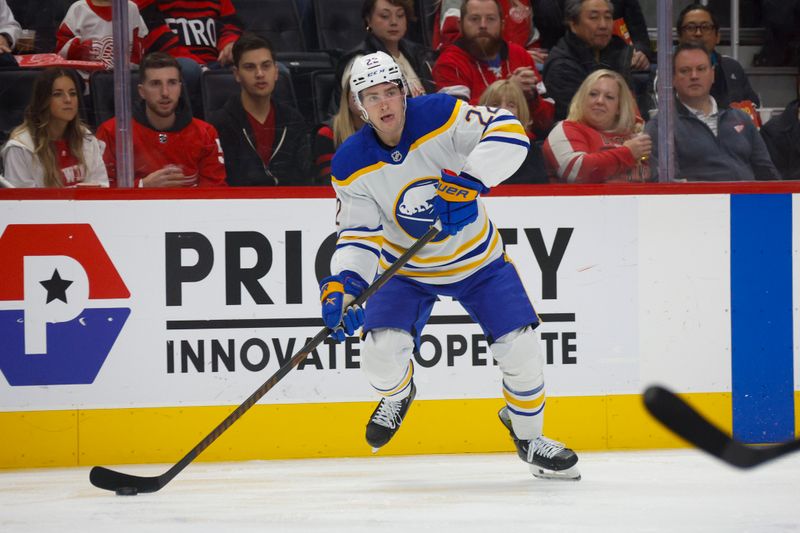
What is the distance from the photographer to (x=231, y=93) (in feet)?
11.9

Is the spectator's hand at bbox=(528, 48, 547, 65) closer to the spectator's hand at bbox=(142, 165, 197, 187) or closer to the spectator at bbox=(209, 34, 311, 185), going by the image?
the spectator at bbox=(209, 34, 311, 185)

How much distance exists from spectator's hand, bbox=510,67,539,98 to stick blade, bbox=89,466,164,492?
1793mm

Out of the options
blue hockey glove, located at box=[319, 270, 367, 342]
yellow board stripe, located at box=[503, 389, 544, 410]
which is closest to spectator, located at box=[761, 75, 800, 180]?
yellow board stripe, located at box=[503, 389, 544, 410]

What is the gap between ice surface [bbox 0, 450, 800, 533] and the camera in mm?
2650

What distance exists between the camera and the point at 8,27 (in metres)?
3.51

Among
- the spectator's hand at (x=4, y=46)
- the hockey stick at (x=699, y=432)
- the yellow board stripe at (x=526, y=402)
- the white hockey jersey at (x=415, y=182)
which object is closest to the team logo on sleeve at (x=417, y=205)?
the white hockey jersey at (x=415, y=182)

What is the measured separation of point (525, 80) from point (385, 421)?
1.31 m

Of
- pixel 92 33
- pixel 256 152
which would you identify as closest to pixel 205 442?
pixel 256 152

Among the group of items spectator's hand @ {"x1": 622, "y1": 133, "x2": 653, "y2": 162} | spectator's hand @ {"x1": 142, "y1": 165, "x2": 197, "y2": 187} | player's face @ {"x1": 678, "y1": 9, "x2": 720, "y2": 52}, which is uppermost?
player's face @ {"x1": 678, "y1": 9, "x2": 720, "y2": 52}

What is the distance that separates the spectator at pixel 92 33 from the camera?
11.6 feet

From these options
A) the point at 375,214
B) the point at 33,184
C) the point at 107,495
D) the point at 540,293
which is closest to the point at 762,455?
the point at 375,214

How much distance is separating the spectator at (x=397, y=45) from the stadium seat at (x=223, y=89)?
181 millimetres

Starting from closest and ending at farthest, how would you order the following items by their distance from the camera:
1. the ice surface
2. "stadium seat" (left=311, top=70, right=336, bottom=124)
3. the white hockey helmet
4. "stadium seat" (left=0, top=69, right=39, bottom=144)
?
the ice surface
the white hockey helmet
"stadium seat" (left=0, top=69, right=39, bottom=144)
"stadium seat" (left=311, top=70, right=336, bottom=124)

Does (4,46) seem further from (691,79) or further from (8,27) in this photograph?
(691,79)
